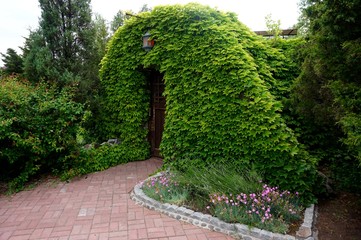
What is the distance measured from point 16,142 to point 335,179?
17.6 ft

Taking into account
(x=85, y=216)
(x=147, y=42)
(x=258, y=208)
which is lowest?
(x=85, y=216)

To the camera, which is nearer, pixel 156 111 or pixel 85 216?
pixel 85 216

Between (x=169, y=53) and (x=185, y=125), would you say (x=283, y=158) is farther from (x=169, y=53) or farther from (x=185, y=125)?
(x=169, y=53)

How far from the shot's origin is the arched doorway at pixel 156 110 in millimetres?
5891

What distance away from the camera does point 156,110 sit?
597 centimetres

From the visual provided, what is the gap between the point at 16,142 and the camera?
13.6 ft

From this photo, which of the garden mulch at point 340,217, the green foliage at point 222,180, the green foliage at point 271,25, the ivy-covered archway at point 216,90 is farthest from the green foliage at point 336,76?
the green foliage at point 271,25

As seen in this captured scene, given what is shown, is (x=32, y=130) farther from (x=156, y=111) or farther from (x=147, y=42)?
(x=147, y=42)

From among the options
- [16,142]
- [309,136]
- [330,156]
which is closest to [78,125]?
[16,142]

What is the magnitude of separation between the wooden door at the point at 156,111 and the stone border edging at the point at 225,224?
2557mm

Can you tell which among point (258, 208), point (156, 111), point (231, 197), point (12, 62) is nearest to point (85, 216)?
point (231, 197)

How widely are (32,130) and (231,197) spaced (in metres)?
3.74

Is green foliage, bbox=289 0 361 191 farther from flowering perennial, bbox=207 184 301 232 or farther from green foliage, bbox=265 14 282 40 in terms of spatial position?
green foliage, bbox=265 14 282 40

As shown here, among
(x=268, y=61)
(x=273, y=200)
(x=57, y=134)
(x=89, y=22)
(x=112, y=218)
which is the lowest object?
(x=112, y=218)
